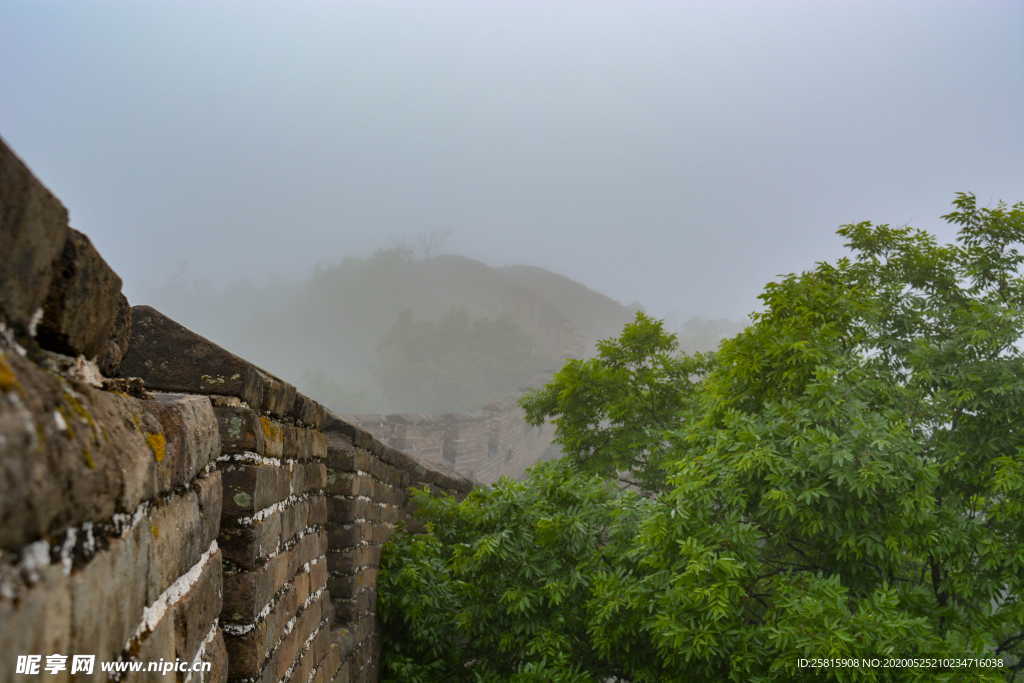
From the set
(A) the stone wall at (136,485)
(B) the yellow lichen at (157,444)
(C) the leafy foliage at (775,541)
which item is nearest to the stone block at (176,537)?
(A) the stone wall at (136,485)

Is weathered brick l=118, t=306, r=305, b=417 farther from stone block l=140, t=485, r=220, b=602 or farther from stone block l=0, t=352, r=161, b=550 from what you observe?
stone block l=0, t=352, r=161, b=550

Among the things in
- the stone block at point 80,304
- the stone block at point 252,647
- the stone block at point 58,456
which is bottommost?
the stone block at point 252,647

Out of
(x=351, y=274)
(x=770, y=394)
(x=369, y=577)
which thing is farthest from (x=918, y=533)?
(x=351, y=274)

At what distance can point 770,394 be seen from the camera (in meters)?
6.18

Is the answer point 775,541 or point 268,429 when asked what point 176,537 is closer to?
point 268,429

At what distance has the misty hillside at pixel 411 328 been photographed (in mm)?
48938

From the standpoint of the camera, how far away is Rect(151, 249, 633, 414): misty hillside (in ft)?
161

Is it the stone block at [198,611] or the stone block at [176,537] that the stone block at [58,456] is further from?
the stone block at [198,611]

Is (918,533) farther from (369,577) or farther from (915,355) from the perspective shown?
(369,577)

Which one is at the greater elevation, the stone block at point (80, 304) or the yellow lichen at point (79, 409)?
the stone block at point (80, 304)

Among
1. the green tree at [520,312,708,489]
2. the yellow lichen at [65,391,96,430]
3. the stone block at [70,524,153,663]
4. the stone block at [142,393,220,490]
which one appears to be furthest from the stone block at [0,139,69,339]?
the green tree at [520,312,708,489]

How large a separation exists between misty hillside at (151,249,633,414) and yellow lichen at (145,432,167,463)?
32.7m

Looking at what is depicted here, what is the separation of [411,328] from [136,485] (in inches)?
2105

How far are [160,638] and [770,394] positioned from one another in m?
5.64
